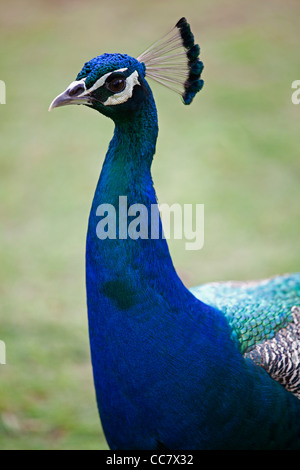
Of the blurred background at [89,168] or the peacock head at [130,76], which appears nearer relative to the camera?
the peacock head at [130,76]

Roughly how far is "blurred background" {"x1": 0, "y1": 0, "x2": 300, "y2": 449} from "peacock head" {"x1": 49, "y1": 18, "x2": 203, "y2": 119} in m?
1.57

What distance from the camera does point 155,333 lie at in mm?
1693

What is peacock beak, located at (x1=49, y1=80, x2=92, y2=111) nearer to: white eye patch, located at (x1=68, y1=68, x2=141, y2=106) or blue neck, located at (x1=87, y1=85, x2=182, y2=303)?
white eye patch, located at (x1=68, y1=68, x2=141, y2=106)

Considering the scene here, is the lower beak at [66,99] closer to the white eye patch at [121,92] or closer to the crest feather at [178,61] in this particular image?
the white eye patch at [121,92]

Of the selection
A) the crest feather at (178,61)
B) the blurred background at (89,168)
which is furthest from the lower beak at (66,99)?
the blurred background at (89,168)

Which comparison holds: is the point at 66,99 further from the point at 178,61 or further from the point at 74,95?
the point at 178,61

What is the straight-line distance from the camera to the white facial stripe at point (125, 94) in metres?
1.58

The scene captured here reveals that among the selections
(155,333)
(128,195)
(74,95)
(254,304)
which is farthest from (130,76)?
(254,304)

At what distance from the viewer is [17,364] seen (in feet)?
9.86

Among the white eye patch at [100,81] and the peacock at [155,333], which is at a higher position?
the white eye patch at [100,81]

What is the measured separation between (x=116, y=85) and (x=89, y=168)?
3319 mm

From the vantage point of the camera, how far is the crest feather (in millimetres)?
1702

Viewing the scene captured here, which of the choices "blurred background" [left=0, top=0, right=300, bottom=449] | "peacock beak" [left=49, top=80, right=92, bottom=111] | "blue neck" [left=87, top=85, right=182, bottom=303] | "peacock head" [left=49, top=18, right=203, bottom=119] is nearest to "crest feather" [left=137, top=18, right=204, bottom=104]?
"peacock head" [left=49, top=18, right=203, bottom=119]
